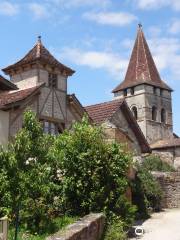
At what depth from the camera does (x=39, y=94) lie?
73.8 ft

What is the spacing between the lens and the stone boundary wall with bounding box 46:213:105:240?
11039 millimetres

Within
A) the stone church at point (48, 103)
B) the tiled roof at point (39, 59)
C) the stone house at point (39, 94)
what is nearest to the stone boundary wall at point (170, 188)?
the stone church at point (48, 103)

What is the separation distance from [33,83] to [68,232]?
13287mm

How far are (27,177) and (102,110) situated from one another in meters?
20.6

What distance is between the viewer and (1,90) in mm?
22578

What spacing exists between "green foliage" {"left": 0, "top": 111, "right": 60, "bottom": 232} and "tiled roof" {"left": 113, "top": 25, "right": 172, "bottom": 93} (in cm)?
5537

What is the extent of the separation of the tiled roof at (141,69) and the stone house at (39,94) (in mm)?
43266

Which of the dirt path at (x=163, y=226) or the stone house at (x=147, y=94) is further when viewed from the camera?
the stone house at (x=147, y=94)

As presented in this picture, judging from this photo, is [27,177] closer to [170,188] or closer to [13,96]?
[13,96]

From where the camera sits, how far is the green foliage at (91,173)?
1530 centimetres

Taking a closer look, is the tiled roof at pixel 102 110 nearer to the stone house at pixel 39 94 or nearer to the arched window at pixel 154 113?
the stone house at pixel 39 94

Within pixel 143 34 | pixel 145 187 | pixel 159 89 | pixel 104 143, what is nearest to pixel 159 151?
pixel 159 89

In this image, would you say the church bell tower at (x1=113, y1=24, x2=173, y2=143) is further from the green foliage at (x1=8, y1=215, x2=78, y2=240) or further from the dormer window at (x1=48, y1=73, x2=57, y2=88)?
the green foliage at (x1=8, y1=215, x2=78, y2=240)

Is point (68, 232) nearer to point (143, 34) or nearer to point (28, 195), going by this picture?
point (28, 195)
